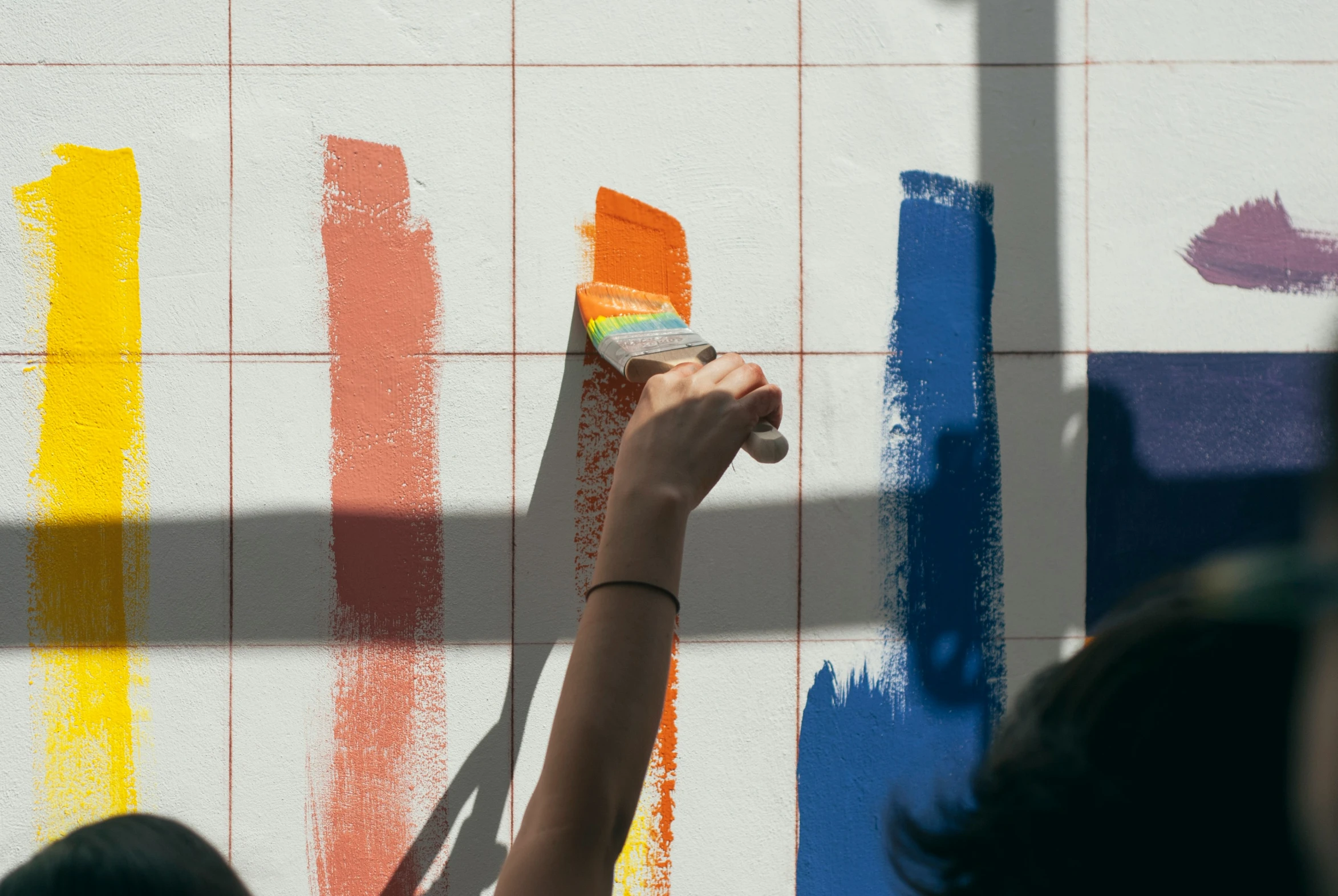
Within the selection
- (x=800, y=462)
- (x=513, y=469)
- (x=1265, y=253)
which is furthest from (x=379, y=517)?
(x=1265, y=253)

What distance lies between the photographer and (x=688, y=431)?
77cm

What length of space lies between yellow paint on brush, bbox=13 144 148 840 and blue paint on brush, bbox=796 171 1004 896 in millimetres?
1165

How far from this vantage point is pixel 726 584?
1.38 metres

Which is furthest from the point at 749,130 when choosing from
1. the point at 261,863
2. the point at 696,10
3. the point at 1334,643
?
the point at 261,863

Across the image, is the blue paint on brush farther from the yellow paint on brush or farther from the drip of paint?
the yellow paint on brush

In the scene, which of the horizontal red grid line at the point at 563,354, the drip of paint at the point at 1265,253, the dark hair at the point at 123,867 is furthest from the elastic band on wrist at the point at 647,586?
the drip of paint at the point at 1265,253

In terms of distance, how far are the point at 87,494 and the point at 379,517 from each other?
495 mm

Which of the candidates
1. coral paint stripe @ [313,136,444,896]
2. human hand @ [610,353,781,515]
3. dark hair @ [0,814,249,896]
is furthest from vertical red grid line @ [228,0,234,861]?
human hand @ [610,353,781,515]

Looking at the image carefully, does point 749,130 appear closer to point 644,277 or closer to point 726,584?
point 644,277

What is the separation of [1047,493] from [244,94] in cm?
152

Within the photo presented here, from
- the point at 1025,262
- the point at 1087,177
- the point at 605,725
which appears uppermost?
the point at 1087,177

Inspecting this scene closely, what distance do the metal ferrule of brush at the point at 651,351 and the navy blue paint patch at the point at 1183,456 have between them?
2.31ft

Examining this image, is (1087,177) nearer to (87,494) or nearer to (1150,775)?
(1150,775)

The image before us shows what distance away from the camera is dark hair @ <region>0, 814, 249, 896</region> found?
24.3 inches
